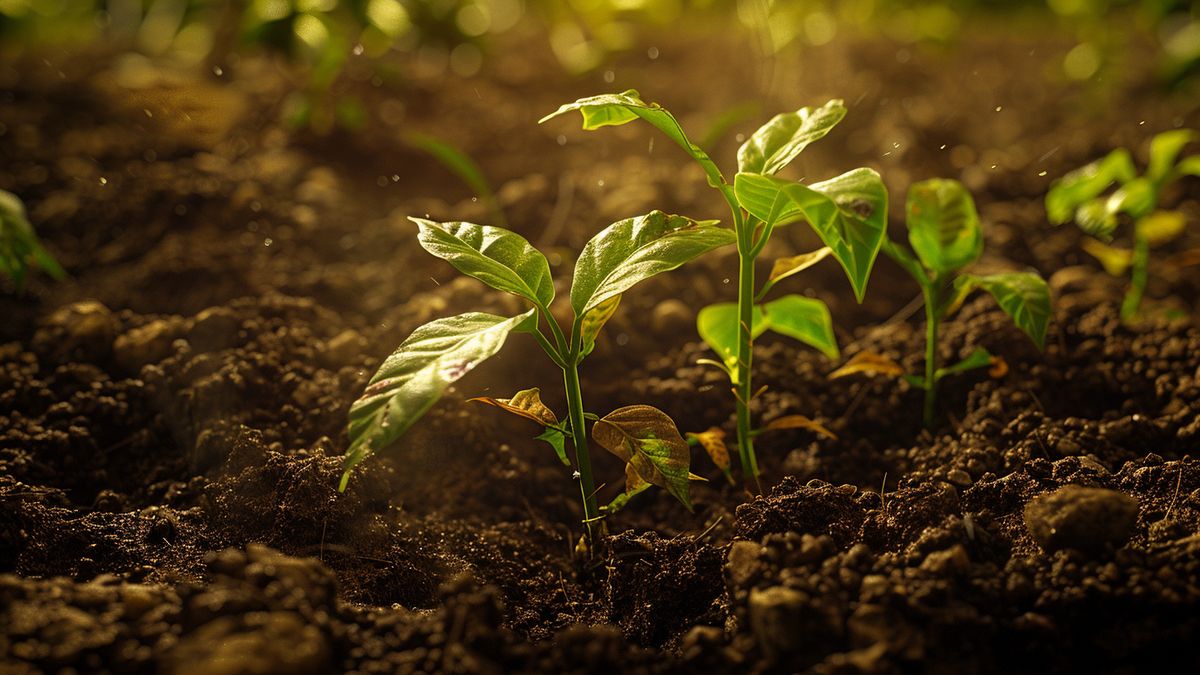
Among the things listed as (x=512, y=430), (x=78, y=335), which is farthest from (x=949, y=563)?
(x=78, y=335)

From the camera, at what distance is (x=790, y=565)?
110 cm

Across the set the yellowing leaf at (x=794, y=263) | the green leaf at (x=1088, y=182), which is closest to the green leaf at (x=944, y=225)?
the yellowing leaf at (x=794, y=263)

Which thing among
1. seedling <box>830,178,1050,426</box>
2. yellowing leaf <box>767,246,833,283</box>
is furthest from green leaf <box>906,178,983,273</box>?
yellowing leaf <box>767,246,833,283</box>

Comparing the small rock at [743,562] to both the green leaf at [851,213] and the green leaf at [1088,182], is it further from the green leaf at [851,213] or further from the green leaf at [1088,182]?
the green leaf at [1088,182]

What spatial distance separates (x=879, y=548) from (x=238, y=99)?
2.59m

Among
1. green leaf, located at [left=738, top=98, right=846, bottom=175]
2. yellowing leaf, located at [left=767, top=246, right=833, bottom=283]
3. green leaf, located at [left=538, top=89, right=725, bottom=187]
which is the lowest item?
yellowing leaf, located at [left=767, top=246, right=833, bottom=283]

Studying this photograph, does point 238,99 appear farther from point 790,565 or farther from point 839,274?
point 790,565

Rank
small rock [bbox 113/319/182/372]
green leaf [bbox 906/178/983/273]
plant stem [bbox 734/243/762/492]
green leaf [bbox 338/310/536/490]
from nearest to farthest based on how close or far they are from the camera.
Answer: green leaf [bbox 338/310/536/490], plant stem [bbox 734/243/762/492], green leaf [bbox 906/178/983/273], small rock [bbox 113/319/182/372]

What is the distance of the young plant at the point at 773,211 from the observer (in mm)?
1013

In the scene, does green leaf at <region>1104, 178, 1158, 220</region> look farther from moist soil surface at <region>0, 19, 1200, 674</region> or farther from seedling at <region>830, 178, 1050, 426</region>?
seedling at <region>830, 178, 1050, 426</region>

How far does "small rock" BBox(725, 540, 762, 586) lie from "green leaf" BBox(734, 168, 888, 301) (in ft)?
1.26

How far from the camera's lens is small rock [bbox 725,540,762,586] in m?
1.10

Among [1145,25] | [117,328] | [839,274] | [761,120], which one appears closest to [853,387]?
[839,274]

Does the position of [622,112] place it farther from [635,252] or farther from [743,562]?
[743,562]
